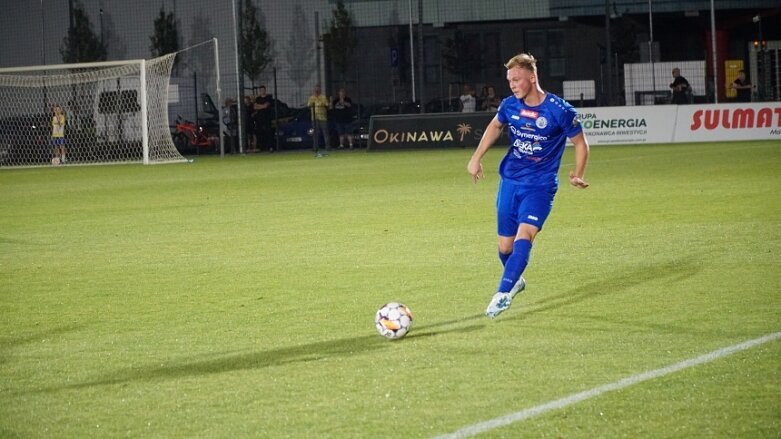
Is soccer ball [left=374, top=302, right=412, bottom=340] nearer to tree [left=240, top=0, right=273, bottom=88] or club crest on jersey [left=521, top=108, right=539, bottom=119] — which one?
club crest on jersey [left=521, top=108, right=539, bottom=119]

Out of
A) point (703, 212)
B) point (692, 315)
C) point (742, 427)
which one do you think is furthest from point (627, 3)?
point (742, 427)

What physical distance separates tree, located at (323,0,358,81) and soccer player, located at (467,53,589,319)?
41.4m

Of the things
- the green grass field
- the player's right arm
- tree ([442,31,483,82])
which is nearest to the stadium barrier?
the green grass field

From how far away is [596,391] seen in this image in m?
6.02

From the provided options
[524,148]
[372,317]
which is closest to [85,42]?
[524,148]

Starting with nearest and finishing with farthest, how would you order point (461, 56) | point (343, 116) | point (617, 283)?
1. point (617, 283)
2. point (343, 116)
3. point (461, 56)

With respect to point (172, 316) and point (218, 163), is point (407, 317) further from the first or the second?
point (218, 163)

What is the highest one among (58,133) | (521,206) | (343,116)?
(343,116)

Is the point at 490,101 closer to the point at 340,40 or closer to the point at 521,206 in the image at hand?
the point at 340,40

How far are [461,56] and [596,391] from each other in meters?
46.9

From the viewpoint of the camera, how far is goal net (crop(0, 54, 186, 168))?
3406 centimetres

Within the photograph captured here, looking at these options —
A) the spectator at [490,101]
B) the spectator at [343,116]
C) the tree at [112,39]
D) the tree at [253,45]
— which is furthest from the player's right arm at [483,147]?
the tree at [112,39]

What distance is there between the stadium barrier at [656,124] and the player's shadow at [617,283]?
73.7 ft

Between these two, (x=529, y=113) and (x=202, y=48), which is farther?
(x=202, y=48)
